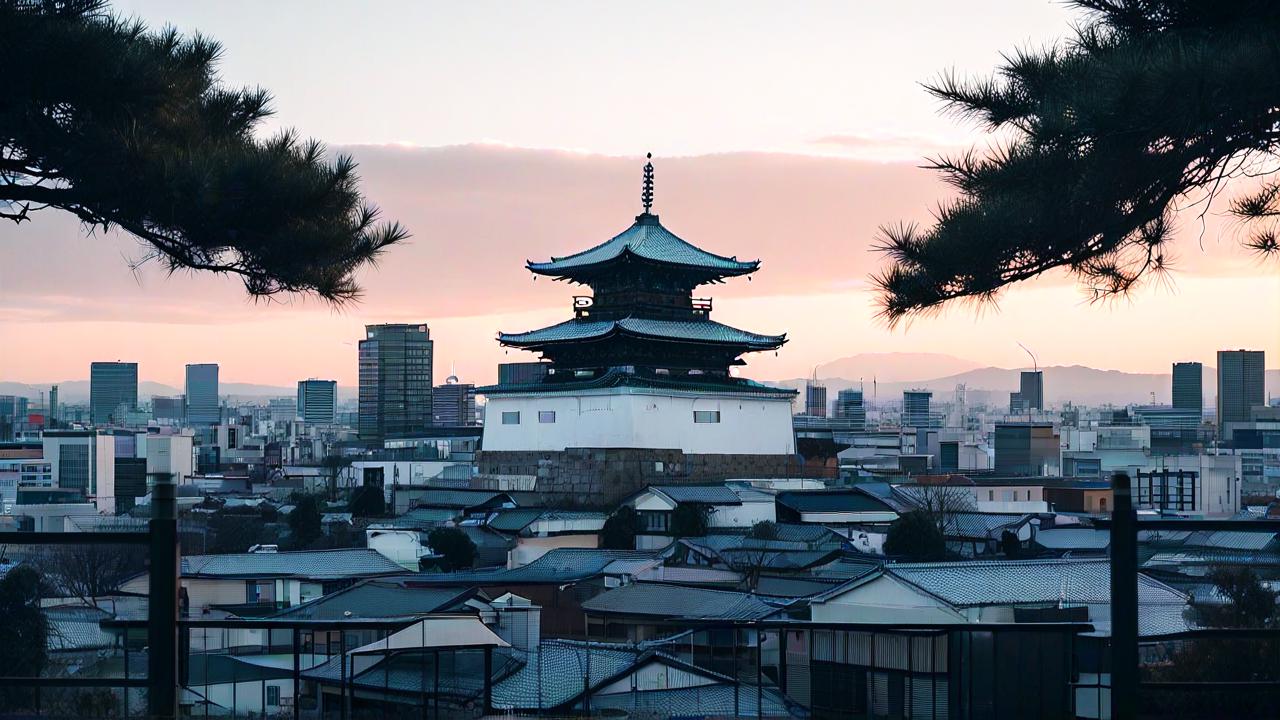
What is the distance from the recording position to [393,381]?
126m

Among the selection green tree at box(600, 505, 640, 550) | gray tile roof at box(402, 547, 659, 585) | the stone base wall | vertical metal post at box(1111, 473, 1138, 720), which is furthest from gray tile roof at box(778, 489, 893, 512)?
vertical metal post at box(1111, 473, 1138, 720)

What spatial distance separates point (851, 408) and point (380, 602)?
123 metres

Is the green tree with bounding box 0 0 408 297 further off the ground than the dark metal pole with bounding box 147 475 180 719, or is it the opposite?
the green tree with bounding box 0 0 408 297

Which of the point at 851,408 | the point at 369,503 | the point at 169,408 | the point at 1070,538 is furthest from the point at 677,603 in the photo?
the point at 169,408

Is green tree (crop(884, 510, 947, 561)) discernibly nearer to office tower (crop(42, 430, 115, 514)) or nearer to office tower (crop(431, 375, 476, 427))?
office tower (crop(42, 430, 115, 514))

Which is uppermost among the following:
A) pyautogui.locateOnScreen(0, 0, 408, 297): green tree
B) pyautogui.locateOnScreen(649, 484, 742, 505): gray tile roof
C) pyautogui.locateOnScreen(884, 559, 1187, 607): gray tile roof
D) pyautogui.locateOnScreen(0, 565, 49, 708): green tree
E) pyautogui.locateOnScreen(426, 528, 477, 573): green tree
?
pyautogui.locateOnScreen(0, 0, 408, 297): green tree

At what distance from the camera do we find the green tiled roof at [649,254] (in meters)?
44.8

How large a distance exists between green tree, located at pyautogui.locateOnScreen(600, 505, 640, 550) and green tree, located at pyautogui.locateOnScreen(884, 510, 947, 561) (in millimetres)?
7050

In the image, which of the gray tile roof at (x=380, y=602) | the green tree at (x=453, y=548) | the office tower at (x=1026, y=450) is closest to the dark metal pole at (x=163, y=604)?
the gray tile roof at (x=380, y=602)

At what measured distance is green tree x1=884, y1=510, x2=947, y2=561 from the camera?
1264 inches

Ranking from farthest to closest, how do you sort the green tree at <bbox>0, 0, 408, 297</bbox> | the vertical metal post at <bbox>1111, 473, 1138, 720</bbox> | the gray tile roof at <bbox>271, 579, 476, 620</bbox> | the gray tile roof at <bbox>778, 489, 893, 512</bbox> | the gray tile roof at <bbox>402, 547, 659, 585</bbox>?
the gray tile roof at <bbox>778, 489, 893, 512</bbox>, the gray tile roof at <bbox>402, 547, 659, 585</bbox>, the gray tile roof at <bbox>271, 579, 476, 620</bbox>, the green tree at <bbox>0, 0, 408, 297</bbox>, the vertical metal post at <bbox>1111, 473, 1138, 720</bbox>

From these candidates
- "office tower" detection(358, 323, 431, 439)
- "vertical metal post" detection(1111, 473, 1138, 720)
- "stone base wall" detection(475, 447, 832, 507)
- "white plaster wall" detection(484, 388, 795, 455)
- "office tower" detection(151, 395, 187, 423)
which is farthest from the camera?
"office tower" detection(151, 395, 187, 423)

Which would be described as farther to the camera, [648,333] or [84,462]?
[84,462]

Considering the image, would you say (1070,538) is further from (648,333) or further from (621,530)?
(648,333)
